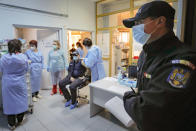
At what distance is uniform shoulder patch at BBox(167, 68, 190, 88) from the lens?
0.51 metres

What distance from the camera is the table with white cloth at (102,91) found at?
1.86 meters

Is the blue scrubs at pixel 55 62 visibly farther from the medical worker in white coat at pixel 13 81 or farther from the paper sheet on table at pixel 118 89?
the paper sheet on table at pixel 118 89

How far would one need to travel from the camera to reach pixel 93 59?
2586mm

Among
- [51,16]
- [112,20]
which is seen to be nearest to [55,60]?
[51,16]

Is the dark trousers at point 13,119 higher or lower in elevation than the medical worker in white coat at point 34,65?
lower

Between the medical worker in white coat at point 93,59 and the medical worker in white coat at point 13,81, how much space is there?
46.4 inches

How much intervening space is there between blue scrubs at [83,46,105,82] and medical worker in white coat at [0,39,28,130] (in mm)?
1181

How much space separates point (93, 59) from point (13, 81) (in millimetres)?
1471

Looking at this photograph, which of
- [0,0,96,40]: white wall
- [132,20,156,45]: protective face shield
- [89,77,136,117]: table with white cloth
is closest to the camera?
[132,20,156,45]: protective face shield

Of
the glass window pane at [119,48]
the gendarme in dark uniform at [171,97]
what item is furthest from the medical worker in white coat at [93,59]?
the gendarme in dark uniform at [171,97]

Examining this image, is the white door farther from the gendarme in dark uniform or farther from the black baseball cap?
the gendarme in dark uniform

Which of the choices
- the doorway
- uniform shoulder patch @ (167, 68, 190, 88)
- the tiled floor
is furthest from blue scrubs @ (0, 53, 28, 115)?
uniform shoulder patch @ (167, 68, 190, 88)

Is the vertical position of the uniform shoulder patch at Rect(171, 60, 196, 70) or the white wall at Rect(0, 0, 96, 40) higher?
the white wall at Rect(0, 0, 96, 40)

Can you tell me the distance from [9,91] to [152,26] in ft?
7.24
